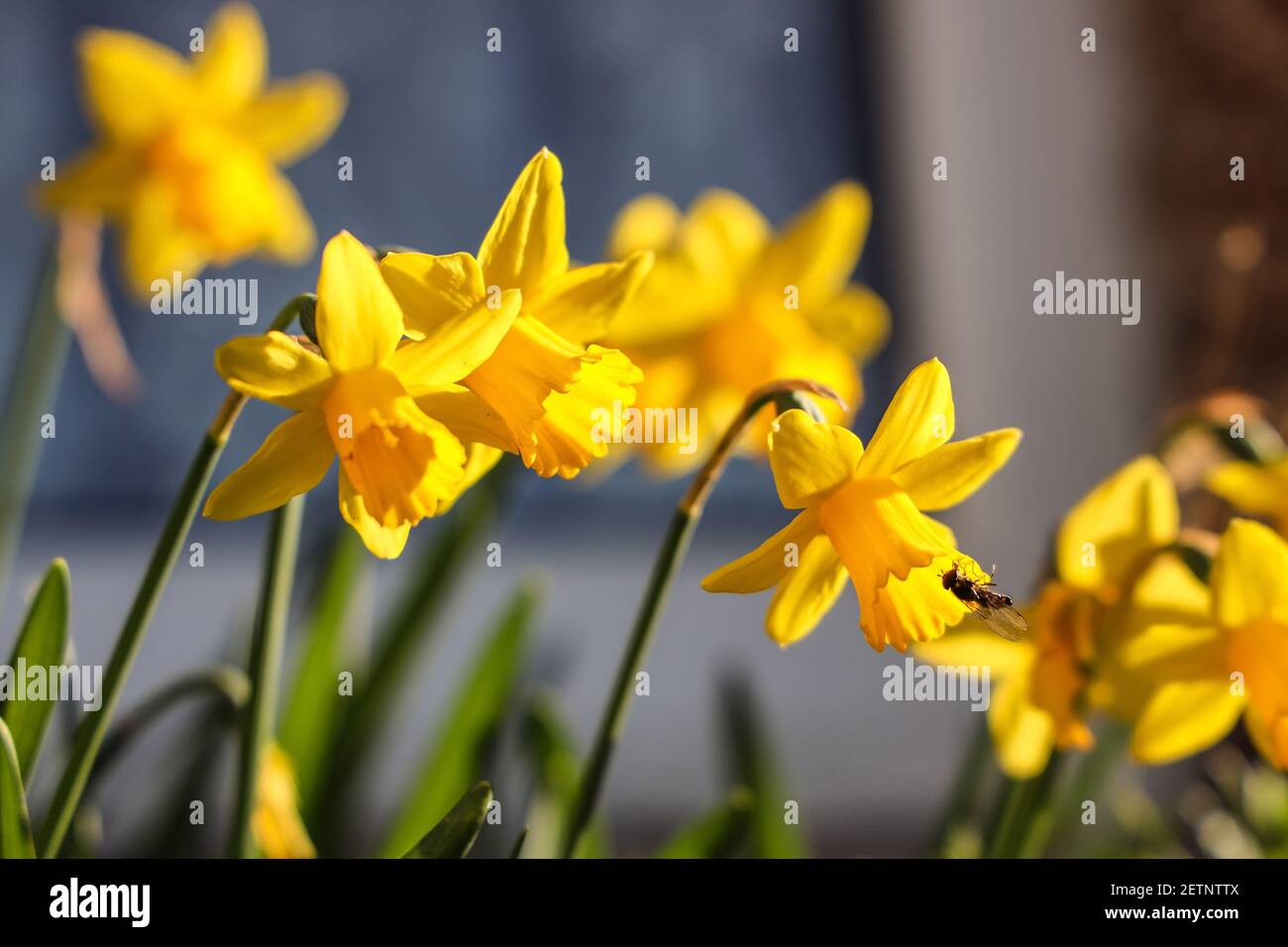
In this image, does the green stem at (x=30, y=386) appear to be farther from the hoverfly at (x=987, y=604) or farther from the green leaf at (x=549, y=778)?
the hoverfly at (x=987, y=604)

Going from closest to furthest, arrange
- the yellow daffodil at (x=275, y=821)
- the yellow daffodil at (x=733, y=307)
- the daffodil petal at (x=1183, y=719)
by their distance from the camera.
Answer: the daffodil petal at (x=1183, y=719) < the yellow daffodil at (x=275, y=821) < the yellow daffodil at (x=733, y=307)

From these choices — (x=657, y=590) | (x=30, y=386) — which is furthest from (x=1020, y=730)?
(x=30, y=386)

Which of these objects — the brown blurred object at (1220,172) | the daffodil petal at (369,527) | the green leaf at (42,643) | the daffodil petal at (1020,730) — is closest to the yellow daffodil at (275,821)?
the green leaf at (42,643)

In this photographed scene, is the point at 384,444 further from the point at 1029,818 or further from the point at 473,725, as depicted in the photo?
the point at 473,725
